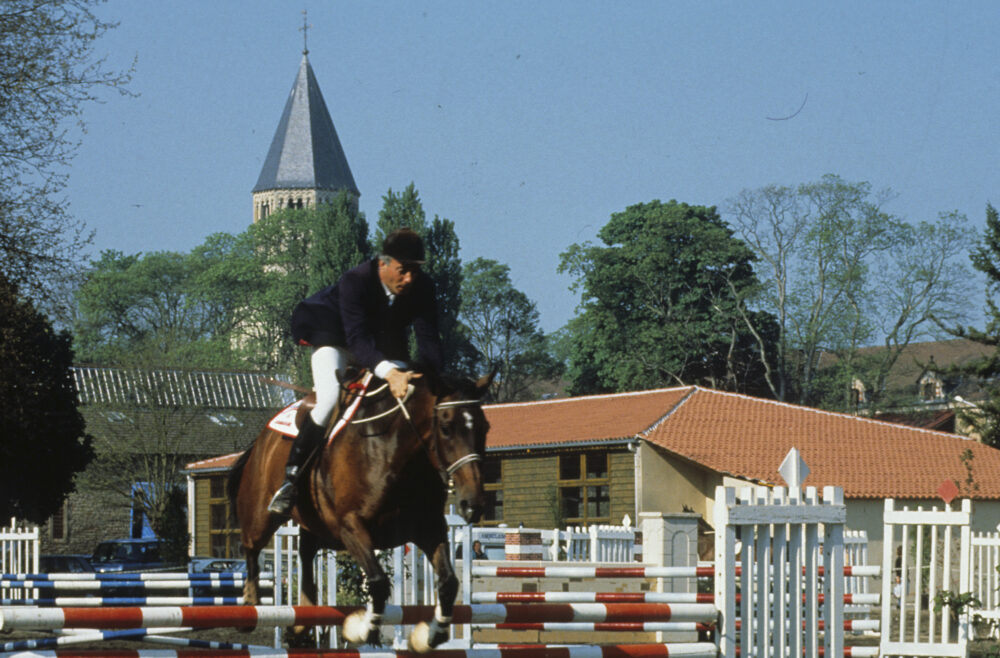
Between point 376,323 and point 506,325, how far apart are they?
263 feet

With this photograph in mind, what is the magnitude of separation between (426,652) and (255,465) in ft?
8.69

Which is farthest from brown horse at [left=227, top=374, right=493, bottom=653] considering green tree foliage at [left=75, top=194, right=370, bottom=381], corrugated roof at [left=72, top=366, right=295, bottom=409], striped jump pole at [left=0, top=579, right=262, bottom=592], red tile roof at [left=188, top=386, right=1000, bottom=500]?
green tree foliage at [left=75, top=194, right=370, bottom=381]

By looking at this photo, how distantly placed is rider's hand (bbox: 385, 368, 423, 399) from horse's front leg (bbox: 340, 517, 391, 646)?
2.15ft

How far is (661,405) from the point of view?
43.2 m

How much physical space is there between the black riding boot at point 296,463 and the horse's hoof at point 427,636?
150 cm

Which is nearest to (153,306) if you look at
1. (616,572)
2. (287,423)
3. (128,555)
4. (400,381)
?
(128,555)

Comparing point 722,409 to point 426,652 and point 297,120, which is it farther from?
point 297,120

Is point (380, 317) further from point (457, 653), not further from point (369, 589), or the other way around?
point (457, 653)

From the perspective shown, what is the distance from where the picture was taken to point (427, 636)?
605 centimetres

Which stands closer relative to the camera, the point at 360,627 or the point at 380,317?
the point at 360,627

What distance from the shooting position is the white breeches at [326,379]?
7.28 meters

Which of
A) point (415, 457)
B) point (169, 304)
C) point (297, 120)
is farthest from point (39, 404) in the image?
point (297, 120)

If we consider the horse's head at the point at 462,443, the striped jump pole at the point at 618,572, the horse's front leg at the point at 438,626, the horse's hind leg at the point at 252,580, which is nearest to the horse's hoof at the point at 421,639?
the horse's front leg at the point at 438,626

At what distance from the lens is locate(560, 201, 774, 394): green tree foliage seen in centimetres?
6109
